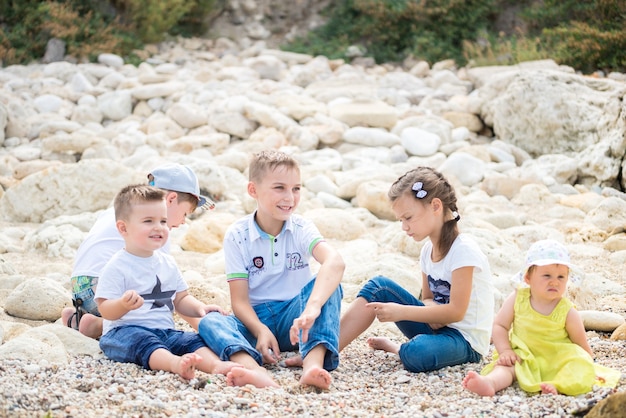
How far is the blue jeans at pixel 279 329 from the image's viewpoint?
11.9 ft

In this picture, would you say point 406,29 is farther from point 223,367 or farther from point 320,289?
point 223,367

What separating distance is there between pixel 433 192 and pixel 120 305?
1.62 metres

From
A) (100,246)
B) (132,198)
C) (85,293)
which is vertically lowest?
(85,293)

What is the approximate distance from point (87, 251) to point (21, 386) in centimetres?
124

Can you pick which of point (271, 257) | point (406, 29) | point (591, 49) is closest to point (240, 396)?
point (271, 257)

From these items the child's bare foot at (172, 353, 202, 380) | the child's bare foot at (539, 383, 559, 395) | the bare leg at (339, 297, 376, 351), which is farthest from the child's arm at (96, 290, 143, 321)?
the child's bare foot at (539, 383, 559, 395)

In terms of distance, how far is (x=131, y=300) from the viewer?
3.52 m

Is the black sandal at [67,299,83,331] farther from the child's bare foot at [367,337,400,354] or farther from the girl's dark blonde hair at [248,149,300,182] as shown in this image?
the child's bare foot at [367,337,400,354]

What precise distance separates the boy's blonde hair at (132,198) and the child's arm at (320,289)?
0.87 metres

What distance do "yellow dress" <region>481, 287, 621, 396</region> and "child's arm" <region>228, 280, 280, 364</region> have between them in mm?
1010

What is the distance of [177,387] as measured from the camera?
3277mm

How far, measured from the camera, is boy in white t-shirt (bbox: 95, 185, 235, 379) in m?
3.58

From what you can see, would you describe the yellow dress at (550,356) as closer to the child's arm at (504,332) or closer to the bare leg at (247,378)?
the child's arm at (504,332)

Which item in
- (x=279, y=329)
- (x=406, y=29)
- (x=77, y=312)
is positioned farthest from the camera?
(x=406, y=29)
